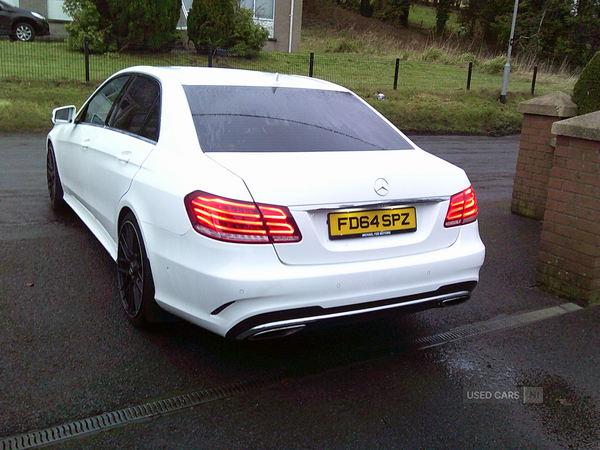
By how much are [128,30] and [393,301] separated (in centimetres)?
1840

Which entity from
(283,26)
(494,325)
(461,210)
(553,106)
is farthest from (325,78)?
(461,210)

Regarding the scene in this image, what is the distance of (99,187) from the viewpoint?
A: 432 centimetres

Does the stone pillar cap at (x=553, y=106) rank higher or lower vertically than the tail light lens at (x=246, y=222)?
higher

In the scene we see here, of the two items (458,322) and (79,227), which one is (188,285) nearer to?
(458,322)

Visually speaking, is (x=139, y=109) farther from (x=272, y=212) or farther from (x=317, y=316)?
(x=317, y=316)

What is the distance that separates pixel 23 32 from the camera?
20.4 meters

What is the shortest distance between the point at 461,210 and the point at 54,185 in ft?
13.8

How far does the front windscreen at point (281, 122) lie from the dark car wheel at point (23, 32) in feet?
63.7

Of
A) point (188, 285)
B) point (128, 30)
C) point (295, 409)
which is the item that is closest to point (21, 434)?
point (188, 285)

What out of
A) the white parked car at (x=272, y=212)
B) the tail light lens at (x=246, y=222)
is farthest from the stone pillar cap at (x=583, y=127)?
the tail light lens at (x=246, y=222)

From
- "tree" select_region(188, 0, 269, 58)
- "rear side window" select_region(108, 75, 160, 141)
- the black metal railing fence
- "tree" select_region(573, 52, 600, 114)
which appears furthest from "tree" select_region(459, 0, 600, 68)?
"rear side window" select_region(108, 75, 160, 141)

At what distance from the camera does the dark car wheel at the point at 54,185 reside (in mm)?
5855

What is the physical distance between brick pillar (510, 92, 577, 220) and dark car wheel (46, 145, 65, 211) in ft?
16.6

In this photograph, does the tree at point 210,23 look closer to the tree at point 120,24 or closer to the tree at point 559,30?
the tree at point 120,24
